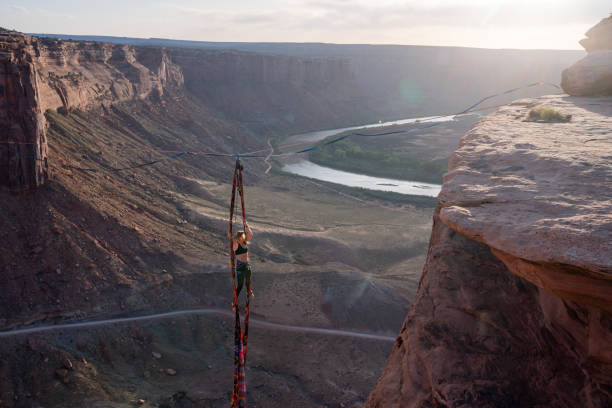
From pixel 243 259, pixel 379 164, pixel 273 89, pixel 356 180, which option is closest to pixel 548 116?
pixel 243 259

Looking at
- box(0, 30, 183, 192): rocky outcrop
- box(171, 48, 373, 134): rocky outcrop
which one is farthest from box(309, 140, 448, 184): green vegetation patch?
box(0, 30, 183, 192): rocky outcrop

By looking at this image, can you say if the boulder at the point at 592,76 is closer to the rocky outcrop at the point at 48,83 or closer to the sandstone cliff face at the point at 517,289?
the sandstone cliff face at the point at 517,289

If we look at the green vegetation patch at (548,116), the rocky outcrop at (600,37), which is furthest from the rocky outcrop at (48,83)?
the rocky outcrop at (600,37)

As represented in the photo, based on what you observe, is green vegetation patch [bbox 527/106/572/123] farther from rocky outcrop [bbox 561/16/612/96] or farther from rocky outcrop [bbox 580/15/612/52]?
rocky outcrop [bbox 580/15/612/52]

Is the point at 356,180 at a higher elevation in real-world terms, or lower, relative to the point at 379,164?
lower

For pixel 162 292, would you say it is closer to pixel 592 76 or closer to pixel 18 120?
pixel 18 120

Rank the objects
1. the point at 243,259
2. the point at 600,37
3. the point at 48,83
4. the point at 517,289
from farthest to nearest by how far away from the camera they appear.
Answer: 1. the point at 48,83
2. the point at 600,37
3. the point at 243,259
4. the point at 517,289
